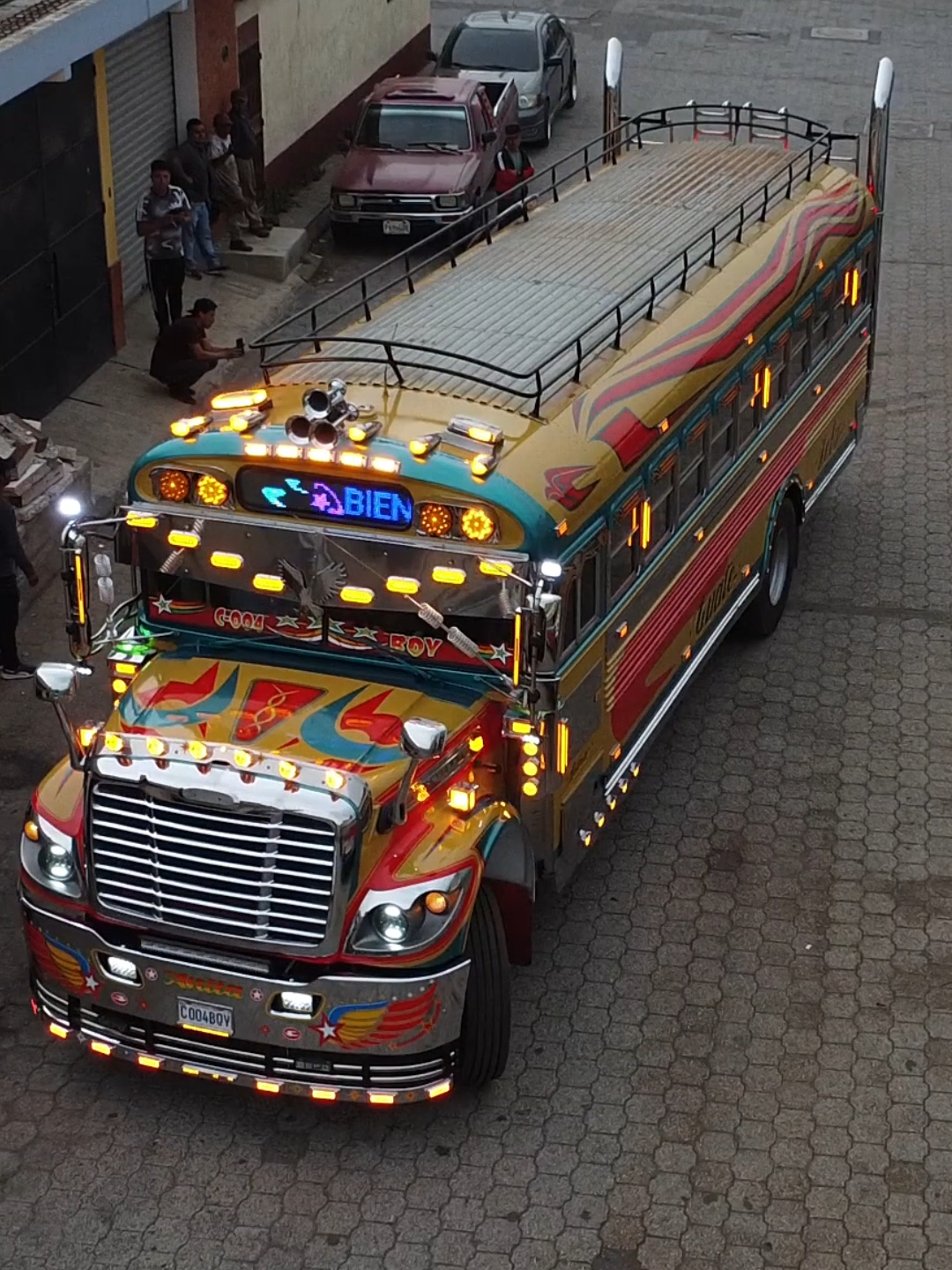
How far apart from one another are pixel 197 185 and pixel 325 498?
12496 mm

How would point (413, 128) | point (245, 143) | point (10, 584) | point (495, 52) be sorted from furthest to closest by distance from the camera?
point (495, 52) → point (413, 128) → point (245, 143) → point (10, 584)

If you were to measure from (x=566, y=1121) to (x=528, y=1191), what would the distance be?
523 millimetres

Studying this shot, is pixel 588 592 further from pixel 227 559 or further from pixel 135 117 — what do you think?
pixel 135 117

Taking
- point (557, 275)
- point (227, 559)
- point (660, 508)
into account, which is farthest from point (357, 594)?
point (557, 275)

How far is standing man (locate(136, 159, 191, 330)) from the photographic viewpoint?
17.7m

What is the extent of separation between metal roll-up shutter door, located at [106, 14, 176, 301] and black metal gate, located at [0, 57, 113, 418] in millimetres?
1160

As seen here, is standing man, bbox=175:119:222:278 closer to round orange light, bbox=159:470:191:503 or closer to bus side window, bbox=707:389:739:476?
bus side window, bbox=707:389:739:476

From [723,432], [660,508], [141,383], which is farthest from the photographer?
[141,383]

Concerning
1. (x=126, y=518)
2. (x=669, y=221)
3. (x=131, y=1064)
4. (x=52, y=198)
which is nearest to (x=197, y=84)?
(x=52, y=198)

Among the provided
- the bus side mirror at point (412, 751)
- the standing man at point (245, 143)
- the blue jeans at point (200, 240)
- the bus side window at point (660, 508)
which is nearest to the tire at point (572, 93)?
the standing man at point (245, 143)

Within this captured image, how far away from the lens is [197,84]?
2050 centimetres

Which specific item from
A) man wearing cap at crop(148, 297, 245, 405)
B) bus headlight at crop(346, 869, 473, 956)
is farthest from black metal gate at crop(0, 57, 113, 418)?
bus headlight at crop(346, 869, 473, 956)

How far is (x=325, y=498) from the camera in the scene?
8.53m

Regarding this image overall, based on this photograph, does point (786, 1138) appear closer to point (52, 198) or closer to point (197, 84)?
point (52, 198)
